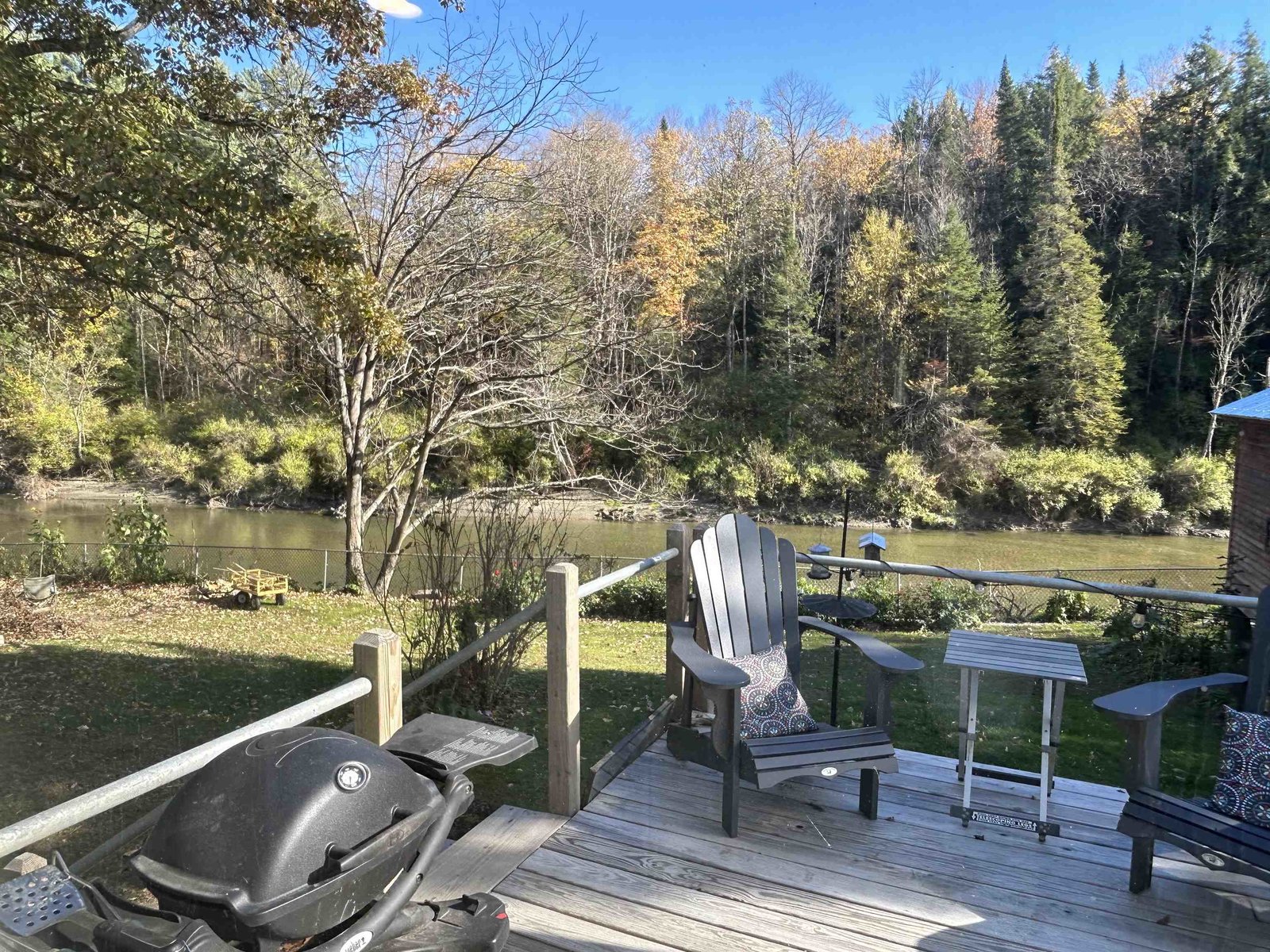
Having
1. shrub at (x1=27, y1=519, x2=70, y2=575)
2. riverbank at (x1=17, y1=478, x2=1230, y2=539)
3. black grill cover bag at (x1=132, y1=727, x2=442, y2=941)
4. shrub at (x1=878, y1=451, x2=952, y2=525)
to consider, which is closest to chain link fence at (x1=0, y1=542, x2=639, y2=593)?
shrub at (x1=27, y1=519, x2=70, y2=575)

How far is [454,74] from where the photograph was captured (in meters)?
8.59

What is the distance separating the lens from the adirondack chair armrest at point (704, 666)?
2451 mm

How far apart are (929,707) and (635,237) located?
607 inches

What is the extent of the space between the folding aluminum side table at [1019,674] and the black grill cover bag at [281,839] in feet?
6.61

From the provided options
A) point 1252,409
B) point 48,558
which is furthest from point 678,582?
point 48,558

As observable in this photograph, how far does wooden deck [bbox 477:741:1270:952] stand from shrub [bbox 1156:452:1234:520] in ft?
80.3

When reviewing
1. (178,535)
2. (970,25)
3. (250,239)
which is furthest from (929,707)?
(178,535)

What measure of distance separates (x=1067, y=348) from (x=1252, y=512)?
68.8 ft

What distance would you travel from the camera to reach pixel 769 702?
2.90 metres

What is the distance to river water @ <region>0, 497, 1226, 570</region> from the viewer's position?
683 inches

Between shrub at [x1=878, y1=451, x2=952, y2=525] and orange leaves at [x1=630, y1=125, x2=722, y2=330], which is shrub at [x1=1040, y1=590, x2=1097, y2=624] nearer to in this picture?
orange leaves at [x1=630, y1=125, x2=722, y2=330]

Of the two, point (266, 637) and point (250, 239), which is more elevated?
point (250, 239)

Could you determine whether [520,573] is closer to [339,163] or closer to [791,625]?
[791,625]

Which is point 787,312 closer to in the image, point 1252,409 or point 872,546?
point 1252,409
